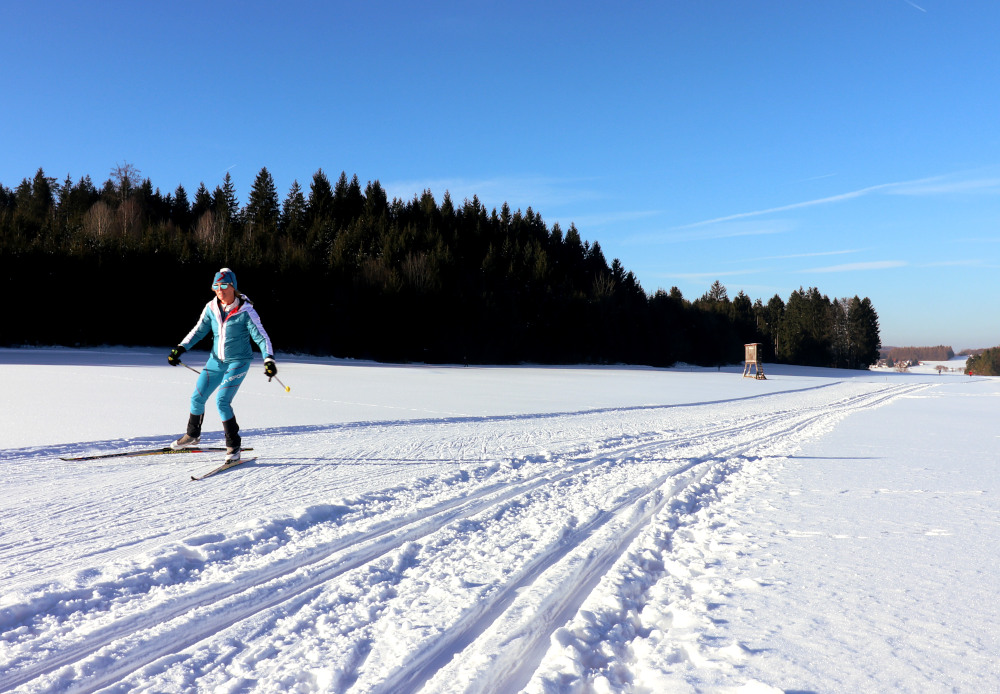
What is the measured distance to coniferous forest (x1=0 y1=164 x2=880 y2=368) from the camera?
3500cm

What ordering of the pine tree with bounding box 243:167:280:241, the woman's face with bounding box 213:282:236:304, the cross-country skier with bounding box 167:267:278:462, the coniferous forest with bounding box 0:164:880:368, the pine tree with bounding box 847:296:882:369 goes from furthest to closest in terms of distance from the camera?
the pine tree with bounding box 847:296:882:369, the pine tree with bounding box 243:167:280:241, the coniferous forest with bounding box 0:164:880:368, the cross-country skier with bounding box 167:267:278:462, the woman's face with bounding box 213:282:236:304

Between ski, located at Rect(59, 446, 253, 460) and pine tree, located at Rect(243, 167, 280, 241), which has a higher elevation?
pine tree, located at Rect(243, 167, 280, 241)

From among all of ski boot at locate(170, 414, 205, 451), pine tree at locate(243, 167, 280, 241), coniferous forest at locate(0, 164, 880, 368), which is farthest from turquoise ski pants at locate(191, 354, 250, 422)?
pine tree at locate(243, 167, 280, 241)

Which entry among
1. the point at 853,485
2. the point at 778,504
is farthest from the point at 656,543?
the point at 853,485

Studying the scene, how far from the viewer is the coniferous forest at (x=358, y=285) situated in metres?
35.0

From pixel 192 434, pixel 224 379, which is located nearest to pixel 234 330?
pixel 224 379

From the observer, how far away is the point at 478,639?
2682mm

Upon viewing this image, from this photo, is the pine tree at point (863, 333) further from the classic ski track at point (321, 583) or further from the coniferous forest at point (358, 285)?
the classic ski track at point (321, 583)

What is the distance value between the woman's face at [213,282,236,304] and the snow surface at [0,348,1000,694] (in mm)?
1731

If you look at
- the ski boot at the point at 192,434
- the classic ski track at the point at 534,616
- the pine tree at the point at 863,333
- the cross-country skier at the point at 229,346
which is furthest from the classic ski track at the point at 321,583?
the pine tree at the point at 863,333

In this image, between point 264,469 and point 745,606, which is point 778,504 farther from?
point 264,469

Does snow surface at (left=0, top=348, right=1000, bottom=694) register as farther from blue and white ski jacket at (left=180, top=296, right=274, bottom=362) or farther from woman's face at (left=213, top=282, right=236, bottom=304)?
woman's face at (left=213, top=282, right=236, bottom=304)

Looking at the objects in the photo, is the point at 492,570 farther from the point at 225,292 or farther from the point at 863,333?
the point at 863,333

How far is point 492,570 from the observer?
11.5 ft
